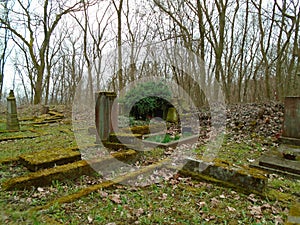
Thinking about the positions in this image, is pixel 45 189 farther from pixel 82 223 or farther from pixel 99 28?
pixel 99 28

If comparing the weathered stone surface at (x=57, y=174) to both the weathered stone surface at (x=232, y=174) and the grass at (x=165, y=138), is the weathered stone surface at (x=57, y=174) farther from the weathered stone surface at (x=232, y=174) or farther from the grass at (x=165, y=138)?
the grass at (x=165, y=138)

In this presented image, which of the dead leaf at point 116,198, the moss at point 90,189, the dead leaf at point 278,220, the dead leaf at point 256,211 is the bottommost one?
the dead leaf at point 278,220

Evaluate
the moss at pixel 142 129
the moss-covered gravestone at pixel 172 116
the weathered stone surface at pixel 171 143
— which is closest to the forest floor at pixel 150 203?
the weathered stone surface at pixel 171 143

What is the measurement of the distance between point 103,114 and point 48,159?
200cm

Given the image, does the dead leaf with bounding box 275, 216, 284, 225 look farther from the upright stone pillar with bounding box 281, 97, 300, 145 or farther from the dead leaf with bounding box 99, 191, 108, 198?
the upright stone pillar with bounding box 281, 97, 300, 145

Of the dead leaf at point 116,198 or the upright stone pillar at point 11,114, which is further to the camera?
the upright stone pillar at point 11,114

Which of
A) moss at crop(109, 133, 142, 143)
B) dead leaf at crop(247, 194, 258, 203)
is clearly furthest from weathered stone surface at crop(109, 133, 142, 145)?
dead leaf at crop(247, 194, 258, 203)

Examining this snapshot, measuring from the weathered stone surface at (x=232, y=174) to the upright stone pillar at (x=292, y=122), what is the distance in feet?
9.21

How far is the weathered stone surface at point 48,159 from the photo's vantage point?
12.8 feet

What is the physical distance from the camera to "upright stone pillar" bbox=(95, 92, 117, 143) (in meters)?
5.75

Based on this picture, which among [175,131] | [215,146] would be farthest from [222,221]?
[175,131]

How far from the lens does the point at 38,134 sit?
7.97 m

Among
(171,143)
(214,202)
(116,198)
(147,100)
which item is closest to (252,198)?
(214,202)

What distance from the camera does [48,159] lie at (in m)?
4.06
